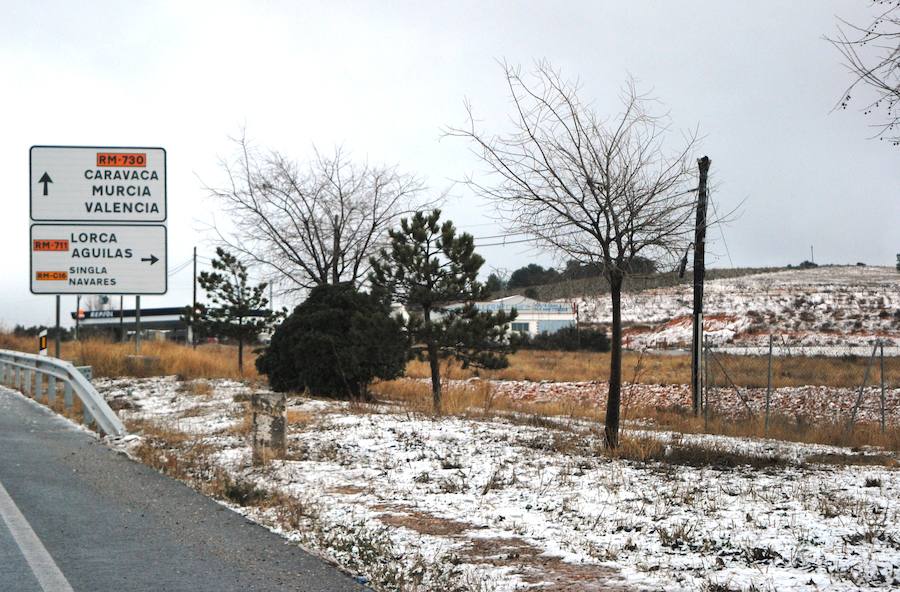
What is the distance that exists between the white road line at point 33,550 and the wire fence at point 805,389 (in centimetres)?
1370

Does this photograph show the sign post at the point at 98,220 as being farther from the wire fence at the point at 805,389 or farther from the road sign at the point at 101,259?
the wire fence at the point at 805,389

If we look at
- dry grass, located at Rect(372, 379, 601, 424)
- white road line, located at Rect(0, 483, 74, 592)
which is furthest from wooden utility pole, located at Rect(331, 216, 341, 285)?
white road line, located at Rect(0, 483, 74, 592)

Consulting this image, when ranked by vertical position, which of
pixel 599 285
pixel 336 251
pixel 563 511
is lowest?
pixel 563 511

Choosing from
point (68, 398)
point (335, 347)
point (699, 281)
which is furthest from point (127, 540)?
point (335, 347)

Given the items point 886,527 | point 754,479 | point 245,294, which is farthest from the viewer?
point 245,294

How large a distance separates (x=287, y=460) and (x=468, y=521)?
140 inches

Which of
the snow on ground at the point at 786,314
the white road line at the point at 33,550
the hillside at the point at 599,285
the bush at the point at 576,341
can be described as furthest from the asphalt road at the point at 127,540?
the bush at the point at 576,341

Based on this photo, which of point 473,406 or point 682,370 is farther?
point 682,370

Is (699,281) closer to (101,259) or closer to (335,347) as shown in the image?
(335,347)

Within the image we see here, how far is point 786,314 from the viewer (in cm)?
6744

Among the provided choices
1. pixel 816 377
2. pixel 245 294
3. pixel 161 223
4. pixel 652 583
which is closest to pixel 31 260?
pixel 161 223

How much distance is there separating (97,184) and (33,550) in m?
11.0

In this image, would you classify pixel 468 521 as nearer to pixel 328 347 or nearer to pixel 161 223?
pixel 161 223

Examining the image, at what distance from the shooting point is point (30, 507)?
24.1 feet
